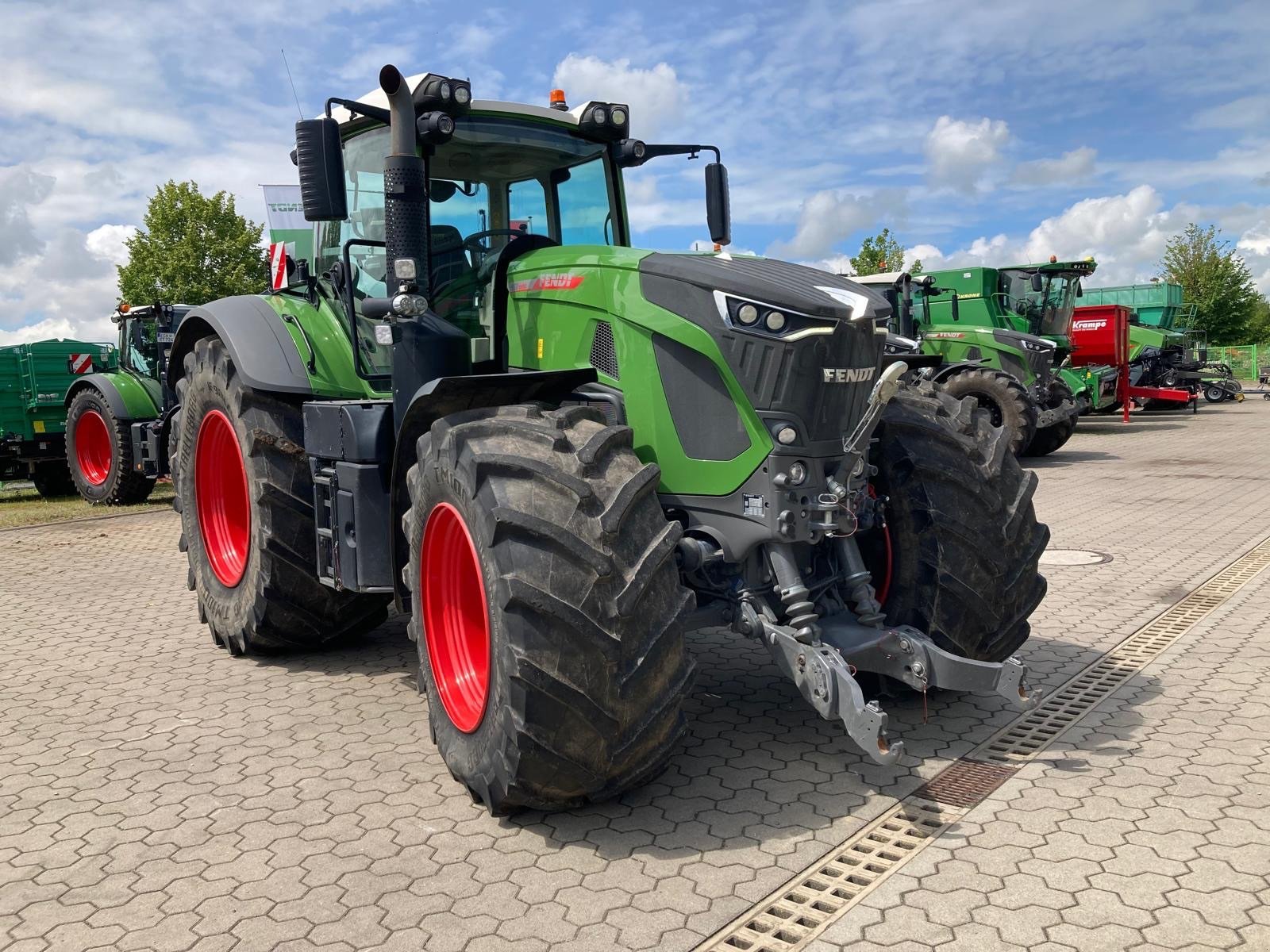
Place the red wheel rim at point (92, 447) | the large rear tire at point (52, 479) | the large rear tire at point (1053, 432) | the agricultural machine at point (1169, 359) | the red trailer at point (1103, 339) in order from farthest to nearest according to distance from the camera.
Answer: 1. the agricultural machine at point (1169, 359)
2. the red trailer at point (1103, 339)
3. the large rear tire at point (1053, 432)
4. the large rear tire at point (52, 479)
5. the red wheel rim at point (92, 447)

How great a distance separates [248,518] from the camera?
583 cm

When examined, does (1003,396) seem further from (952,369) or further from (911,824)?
(911,824)

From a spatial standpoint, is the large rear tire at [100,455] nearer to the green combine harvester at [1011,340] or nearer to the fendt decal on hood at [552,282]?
the green combine harvester at [1011,340]

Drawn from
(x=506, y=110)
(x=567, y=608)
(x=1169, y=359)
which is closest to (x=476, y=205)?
(x=506, y=110)

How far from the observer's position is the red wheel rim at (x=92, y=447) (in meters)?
14.3

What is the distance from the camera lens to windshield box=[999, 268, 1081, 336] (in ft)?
62.9

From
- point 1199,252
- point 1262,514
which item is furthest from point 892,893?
point 1199,252

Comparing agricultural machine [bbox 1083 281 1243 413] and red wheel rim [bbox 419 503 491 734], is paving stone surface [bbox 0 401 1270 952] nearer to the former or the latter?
red wheel rim [bbox 419 503 491 734]

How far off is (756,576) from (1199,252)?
5112cm

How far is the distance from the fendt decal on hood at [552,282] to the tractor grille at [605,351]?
217 millimetres

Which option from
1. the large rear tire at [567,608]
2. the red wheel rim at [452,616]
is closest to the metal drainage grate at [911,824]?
the large rear tire at [567,608]

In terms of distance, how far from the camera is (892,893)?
3.20 m

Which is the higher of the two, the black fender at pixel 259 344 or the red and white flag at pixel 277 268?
the red and white flag at pixel 277 268

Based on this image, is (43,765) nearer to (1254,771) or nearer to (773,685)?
(773,685)
